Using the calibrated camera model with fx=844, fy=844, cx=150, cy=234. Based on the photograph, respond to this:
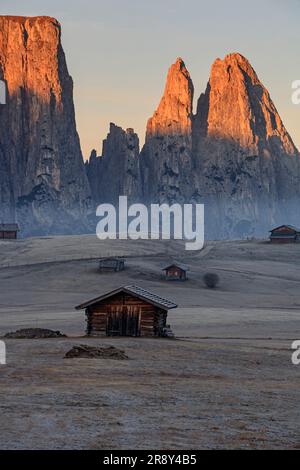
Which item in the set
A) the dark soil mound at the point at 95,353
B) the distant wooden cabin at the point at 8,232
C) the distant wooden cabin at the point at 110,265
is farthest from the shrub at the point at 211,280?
the distant wooden cabin at the point at 8,232

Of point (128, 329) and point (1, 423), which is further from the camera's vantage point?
point (128, 329)

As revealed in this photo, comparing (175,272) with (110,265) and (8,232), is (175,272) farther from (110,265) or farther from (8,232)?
(8,232)

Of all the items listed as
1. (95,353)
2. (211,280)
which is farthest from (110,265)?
(95,353)

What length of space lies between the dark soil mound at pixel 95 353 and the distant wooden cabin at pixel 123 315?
8.24 meters

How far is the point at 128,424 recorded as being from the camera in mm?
15656

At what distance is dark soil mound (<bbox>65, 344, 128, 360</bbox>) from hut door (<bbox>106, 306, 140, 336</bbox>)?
27.3 ft

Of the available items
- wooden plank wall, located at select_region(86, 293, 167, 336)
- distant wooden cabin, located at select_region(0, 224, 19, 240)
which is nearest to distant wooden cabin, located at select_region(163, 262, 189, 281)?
wooden plank wall, located at select_region(86, 293, 167, 336)

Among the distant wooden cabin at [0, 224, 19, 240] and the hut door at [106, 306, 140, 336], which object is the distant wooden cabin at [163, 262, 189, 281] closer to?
the hut door at [106, 306, 140, 336]

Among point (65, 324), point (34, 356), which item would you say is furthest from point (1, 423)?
point (65, 324)

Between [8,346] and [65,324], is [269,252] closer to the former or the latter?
[65,324]

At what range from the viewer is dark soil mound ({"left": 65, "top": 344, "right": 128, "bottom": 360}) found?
26000mm

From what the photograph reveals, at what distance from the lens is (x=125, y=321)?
35562 mm
